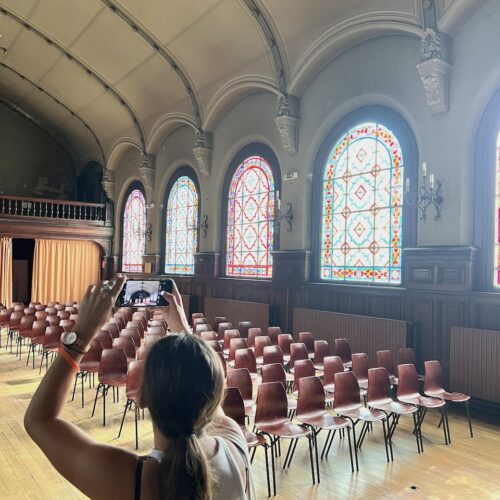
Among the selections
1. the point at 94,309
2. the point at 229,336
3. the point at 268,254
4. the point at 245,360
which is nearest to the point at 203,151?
the point at 268,254

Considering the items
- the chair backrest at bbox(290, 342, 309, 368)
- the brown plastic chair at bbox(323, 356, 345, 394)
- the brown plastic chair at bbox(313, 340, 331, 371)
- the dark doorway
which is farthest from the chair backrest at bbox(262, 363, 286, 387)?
the dark doorway

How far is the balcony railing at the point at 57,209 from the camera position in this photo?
578 inches

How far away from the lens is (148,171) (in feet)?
47.1

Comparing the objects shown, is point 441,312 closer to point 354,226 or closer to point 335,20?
point 354,226

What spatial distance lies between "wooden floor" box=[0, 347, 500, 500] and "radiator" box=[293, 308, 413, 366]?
5.04 ft

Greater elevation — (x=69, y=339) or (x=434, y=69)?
(x=434, y=69)

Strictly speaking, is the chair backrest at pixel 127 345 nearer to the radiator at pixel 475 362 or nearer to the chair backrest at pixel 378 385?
the chair backrest at pixel 378 385

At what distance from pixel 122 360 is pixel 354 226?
465cm

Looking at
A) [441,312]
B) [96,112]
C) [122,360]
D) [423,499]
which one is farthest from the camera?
[96,112]

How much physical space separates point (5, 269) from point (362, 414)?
13.0m

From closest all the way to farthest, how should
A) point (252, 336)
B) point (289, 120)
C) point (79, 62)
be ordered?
1. point (252, 336)
2. point (289, 120)
3. point (79, 62)

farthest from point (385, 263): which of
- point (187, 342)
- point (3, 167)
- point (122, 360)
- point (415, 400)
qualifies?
point (3, 167)

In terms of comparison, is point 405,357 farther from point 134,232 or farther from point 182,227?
point 134,232

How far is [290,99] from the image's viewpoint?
9430 millimetres
